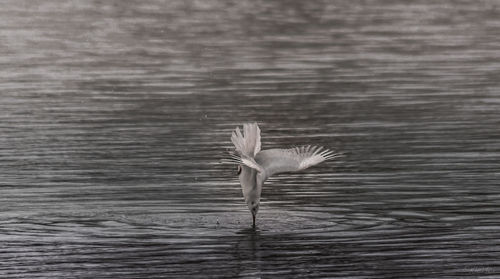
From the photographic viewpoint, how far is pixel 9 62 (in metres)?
42.2

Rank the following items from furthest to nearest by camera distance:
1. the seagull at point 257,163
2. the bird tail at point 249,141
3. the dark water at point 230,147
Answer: the bird tail at point 249,141, the seagull at point 257,163, the dark water at point 230,147

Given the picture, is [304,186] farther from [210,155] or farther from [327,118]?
[327,118]

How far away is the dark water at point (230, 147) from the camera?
19.0m

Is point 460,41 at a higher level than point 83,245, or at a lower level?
higher

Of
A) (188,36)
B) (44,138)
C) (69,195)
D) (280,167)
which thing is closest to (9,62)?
(188,36)

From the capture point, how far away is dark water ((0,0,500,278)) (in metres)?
19.0

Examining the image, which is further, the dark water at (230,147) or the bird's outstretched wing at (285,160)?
the bird's outstretched wing at (285,160)

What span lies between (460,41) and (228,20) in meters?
12.4

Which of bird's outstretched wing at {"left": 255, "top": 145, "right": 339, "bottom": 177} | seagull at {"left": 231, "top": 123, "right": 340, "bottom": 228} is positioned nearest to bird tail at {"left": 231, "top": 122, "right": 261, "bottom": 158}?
seagull at {"left": 231, "top": 123, "right": 340, "bottom": 228}

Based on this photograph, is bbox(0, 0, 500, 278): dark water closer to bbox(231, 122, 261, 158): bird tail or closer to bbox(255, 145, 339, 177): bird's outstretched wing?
bbox(255, 145, 339, 177): bird's outstretched wing

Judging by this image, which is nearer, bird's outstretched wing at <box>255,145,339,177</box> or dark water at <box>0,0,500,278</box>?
dark water at <box>0,0,500,278</box>

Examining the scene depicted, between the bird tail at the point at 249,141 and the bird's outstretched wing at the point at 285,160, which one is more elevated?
the bird tail at the point at 249,141

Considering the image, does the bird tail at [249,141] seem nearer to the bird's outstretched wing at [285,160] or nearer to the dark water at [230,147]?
the bird's outstretched wing at [285,160]

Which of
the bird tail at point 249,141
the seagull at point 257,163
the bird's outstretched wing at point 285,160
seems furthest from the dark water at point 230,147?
the bird tail at point 249,141
